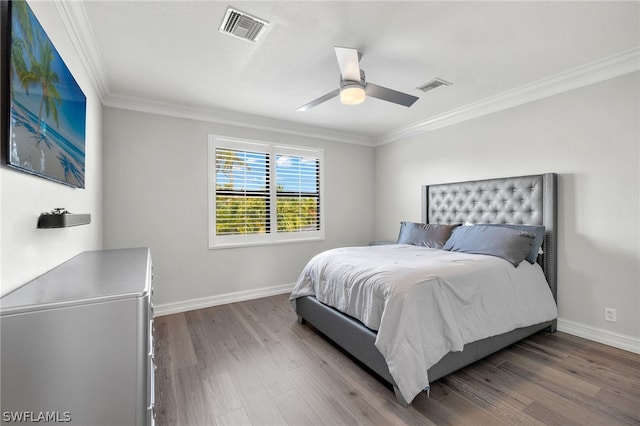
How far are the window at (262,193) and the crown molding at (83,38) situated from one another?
4.26 ft

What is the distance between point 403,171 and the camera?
4.62m

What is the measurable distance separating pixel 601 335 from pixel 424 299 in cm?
211

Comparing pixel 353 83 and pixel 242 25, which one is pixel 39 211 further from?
pixel 353 83

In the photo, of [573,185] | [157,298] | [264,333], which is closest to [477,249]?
[573,185]

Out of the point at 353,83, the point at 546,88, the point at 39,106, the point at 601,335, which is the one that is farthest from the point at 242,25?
the point at 601,335

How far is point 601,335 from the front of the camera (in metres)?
2.60

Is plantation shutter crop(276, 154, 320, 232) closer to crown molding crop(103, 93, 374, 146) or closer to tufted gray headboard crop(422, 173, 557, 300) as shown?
crown molding crop(103, 93, 374, 146)

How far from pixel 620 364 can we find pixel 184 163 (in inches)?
183

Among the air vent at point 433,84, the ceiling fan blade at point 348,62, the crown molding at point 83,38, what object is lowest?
the ceiling fan blade at point 348,62

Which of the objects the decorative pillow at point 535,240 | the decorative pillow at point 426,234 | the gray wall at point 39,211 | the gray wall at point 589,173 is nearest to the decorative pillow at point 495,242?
the decorative pillow at point 535,240

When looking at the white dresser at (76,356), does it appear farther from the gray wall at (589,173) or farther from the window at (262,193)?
the gray wall at (589,173)

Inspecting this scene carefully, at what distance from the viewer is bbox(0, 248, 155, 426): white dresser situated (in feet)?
2.69

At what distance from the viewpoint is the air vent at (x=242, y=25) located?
189 centimetres

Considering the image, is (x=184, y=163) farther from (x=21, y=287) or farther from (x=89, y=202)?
(x=21, y=287)
